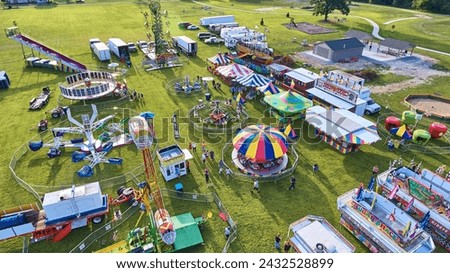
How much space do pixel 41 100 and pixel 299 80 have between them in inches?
1200

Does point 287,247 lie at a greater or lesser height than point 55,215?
lesser

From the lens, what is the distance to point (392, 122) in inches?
1203

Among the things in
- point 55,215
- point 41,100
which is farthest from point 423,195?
point 41,100

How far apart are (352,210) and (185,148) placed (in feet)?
49.0

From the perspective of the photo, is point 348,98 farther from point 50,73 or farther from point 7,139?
point 50,73

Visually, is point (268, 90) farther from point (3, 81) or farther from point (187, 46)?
point (3, 81)

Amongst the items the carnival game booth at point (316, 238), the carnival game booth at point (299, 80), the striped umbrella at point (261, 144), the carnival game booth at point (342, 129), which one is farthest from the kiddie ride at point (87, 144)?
the carnival game booth at point (299, 80)

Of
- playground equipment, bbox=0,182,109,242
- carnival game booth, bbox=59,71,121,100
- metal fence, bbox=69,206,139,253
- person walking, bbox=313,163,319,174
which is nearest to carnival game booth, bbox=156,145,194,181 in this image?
metal fence, bbox=69,206,139,253

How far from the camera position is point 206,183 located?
24.0 metres

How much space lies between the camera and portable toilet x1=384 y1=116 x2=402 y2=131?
100 ft

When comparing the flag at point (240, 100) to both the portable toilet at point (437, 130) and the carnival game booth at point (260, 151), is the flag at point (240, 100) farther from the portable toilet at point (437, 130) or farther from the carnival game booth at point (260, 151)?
the portable toilet at point (437, 130)

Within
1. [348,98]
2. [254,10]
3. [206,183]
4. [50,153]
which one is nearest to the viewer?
[206,183]

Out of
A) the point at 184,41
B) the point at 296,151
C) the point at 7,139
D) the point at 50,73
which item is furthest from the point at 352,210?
the point at 50,73
